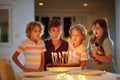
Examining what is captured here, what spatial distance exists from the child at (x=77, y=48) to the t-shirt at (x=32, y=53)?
35cm

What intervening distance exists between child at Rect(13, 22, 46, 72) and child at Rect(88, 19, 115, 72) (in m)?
0.58

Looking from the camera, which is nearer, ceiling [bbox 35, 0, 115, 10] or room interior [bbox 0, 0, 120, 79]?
room interior [bbox 0, 0, 120, 79]

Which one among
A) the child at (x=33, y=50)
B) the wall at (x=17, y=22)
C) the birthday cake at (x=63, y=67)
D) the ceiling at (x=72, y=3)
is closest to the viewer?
the birthday cake at (x=63, y=67)

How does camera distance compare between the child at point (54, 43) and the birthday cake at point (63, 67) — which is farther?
the child at point (54, 43)

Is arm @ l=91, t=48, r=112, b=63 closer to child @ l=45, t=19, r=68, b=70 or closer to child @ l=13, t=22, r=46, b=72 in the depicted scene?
child @ l=45, t=19, r=68, b=70

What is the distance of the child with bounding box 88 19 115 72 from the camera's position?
292cm

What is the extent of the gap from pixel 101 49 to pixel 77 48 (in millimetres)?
272

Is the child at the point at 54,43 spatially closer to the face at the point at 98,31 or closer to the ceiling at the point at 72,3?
the face at the point at 98,31

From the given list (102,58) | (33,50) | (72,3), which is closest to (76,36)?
(102,58)

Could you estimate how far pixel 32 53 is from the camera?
2916 mm

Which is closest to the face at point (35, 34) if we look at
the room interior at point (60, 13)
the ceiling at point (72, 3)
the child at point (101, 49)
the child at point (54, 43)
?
the child at point (54, 43)

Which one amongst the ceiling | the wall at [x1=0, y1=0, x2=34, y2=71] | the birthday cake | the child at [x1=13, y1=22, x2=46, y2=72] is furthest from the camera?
the ceiling

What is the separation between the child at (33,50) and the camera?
292 centimetres

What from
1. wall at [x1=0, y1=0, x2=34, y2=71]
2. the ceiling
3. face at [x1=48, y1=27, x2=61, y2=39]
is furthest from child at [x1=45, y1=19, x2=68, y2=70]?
the ceiling
